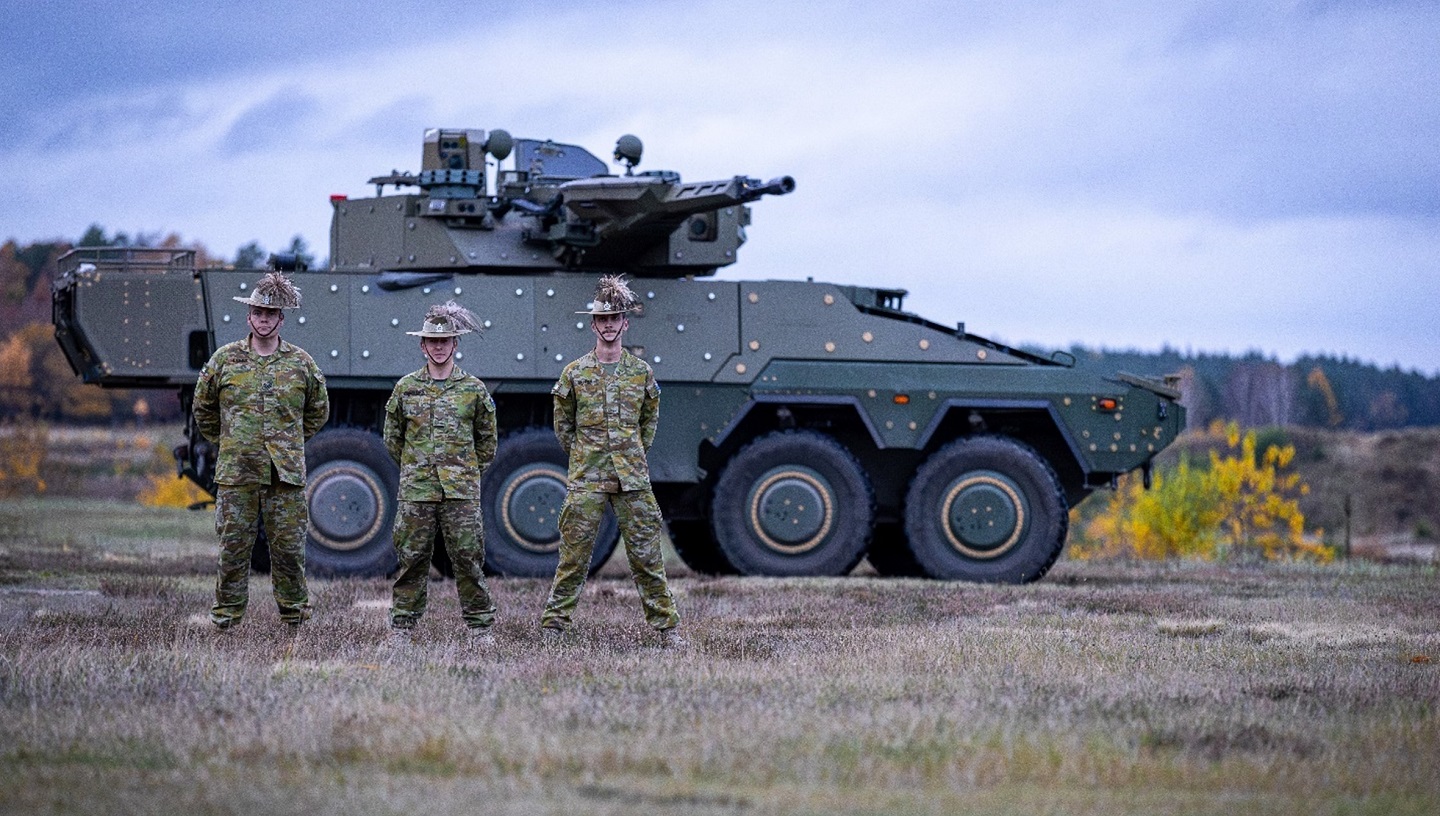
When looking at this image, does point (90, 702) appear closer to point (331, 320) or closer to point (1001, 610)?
point (1001, 610)

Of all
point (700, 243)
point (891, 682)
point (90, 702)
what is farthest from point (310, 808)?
point (700, 243)

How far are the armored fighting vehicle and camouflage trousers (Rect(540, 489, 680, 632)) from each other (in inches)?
200

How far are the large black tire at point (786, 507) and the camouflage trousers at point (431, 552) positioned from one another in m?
5.60

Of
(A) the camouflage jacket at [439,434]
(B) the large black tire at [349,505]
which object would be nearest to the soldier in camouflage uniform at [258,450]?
(A) the camouflage jacket at [439,434]

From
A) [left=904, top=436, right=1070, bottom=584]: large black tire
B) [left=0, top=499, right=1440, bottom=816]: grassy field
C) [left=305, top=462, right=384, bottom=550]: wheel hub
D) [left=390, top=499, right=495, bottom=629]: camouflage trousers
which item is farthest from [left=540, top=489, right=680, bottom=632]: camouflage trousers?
[left=904, top=436, right=1070, bottom=584]: large black tire

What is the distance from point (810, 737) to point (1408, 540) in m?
41.8

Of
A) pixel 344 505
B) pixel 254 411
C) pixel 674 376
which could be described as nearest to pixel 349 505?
pixel 344 505

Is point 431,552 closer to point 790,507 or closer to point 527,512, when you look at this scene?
point 527,512

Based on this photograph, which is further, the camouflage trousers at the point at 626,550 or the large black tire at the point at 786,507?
the large black tire at the point at 786,507

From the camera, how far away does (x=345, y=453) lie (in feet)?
51.1

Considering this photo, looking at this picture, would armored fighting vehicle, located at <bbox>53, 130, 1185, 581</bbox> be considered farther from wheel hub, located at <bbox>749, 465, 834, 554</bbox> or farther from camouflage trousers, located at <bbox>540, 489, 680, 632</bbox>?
camouflage trousers, located at <bbox>540, 489, 680, 632</bbox>

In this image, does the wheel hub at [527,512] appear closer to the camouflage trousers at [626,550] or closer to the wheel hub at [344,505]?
the wheel hub at [344,505]

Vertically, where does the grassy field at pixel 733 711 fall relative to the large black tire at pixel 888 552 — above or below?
below

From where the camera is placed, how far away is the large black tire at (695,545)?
1747 centimetres
